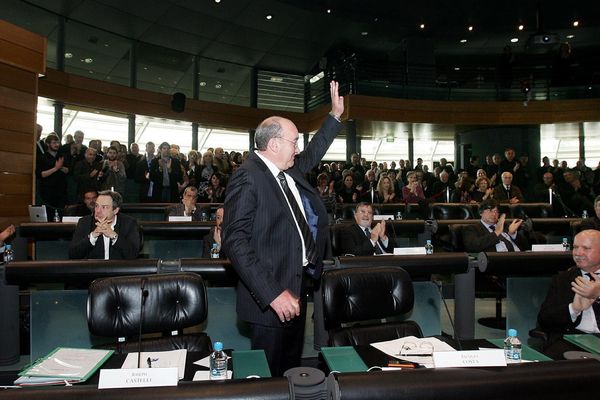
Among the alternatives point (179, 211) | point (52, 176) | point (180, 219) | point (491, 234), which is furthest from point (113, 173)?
point (491, 234)

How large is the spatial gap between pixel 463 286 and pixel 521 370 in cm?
244

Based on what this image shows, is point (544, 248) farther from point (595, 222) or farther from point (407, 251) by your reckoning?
point (595, 222)

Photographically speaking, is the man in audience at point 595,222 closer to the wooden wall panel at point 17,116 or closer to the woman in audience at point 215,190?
the woman in audience at point 215,190

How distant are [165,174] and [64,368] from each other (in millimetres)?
6684

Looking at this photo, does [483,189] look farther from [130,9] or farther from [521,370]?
[130,9]

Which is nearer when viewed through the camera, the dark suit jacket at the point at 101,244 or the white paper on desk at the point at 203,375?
the white paper on desk at the point at 203,375

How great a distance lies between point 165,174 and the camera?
8062mm

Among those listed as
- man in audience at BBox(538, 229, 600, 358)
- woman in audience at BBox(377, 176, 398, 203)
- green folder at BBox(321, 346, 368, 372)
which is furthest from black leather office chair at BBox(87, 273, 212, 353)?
woman in audience at BBox(377, 176, 398, 203)

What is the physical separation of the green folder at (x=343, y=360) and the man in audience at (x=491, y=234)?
3.15m

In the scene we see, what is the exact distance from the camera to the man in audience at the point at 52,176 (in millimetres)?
6348

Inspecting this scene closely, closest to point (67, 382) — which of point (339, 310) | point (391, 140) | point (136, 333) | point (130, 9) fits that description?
point (136, 333)

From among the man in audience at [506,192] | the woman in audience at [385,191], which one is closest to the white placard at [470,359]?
the woman in audience at [385,191]

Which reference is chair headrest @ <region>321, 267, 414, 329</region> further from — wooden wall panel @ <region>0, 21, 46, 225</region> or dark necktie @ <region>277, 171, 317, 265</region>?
wooden wall panel @ <region>0, 21, 46, 225</region>

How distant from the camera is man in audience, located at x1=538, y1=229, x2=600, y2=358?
2.40 meters
